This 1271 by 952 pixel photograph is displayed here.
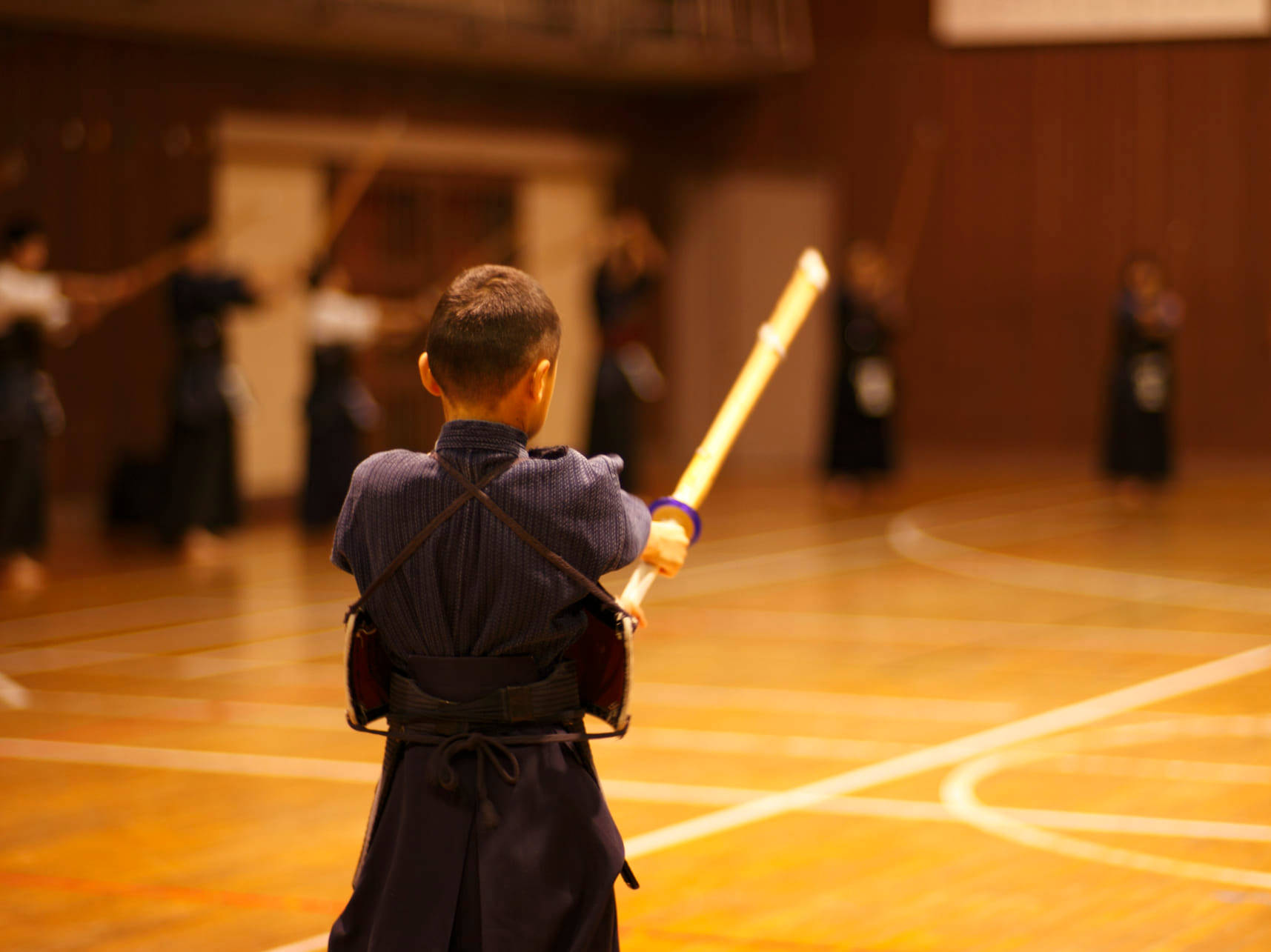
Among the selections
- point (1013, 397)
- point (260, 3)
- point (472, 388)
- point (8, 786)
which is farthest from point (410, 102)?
point (472, 388)

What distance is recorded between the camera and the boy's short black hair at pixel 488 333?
198 cm

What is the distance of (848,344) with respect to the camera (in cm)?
1152

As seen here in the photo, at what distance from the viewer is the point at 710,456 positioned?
2.39 metres

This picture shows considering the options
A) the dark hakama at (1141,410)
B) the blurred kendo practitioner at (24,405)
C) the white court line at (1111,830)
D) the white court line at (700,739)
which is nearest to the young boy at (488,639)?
the white court line at (1111,830)

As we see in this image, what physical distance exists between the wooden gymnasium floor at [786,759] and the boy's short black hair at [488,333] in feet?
4.99

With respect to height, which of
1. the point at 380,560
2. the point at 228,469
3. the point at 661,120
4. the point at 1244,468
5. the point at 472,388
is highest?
the point at 661,120

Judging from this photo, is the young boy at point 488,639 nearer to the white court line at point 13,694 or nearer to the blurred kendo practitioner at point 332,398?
the white court line at point 13,694

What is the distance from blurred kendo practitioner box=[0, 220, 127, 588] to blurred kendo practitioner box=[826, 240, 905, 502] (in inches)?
201

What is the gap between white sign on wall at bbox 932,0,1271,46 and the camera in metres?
13.1

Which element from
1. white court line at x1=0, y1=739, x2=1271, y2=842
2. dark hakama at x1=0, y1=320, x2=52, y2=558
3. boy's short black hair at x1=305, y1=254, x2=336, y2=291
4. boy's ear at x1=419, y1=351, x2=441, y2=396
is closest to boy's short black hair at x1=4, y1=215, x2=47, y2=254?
dark hakama at x1=0, y1=320, x2=52, y2=558

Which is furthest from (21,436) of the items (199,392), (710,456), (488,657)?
(488,657)

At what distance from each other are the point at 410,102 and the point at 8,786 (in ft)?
27.7

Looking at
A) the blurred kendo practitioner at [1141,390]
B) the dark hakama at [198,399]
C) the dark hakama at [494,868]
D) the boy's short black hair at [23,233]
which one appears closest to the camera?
the dark hakama at [494,868]

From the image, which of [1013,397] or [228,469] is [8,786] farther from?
[1013,397]
